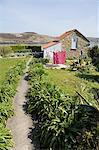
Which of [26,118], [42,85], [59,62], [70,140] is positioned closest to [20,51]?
[59,62]

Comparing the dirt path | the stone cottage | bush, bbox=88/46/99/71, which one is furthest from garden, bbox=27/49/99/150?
the stone cottage

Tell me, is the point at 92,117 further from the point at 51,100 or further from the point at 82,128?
the point at 51,100

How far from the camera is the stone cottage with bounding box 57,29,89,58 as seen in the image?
5242 centimetres

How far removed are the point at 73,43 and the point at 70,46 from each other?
2.23ft

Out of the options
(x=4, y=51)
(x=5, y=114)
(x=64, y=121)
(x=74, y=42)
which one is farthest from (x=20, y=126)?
Answer: (x=4, y=51)

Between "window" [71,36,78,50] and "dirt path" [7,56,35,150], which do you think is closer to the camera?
"dirt path" [7,56,35,150]

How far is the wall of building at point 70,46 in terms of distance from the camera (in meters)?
52.5

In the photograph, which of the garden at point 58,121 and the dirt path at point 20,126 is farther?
the dirt path at point 20,126

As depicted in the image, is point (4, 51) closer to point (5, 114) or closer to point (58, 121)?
point (5, 114)

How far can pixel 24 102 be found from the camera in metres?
19.1

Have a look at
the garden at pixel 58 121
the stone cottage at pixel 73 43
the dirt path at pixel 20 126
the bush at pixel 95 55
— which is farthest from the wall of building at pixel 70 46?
the garden at pixel 58 121

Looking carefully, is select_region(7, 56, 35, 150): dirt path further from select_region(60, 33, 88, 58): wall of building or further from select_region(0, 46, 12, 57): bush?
select_region(0, 46, 12, 57): bush

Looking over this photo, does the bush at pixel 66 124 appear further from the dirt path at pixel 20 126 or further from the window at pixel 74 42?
the window at pixel 74 42

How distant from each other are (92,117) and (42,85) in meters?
7.57
